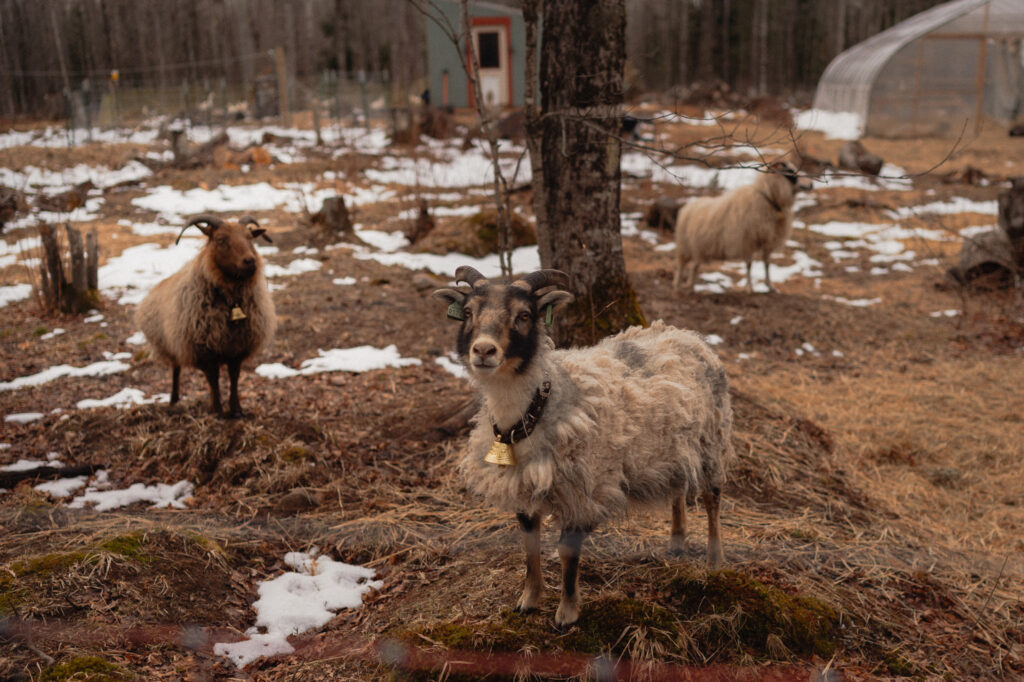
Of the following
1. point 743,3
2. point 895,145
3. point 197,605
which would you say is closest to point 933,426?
point 197,605

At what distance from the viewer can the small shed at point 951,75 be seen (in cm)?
2314

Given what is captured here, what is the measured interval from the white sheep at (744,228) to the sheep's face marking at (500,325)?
26.7ft

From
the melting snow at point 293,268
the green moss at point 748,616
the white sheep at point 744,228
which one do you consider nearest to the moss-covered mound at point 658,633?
the green moss at point 748,616

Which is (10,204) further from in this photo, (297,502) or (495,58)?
(495,58)

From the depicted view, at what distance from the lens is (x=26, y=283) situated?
32.9 feet

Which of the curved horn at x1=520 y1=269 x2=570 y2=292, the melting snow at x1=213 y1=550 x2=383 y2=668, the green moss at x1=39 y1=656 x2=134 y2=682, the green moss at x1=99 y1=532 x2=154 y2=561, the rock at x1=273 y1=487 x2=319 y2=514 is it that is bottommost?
the melting snow at x1=213 y1=550 x2=383 y2=668

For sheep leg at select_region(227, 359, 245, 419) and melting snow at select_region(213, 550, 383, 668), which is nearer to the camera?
melting snow at select_region(213, 550, 383, 668)

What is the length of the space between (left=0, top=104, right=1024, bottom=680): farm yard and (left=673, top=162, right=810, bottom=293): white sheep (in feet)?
2.37

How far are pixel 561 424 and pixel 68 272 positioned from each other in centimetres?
848

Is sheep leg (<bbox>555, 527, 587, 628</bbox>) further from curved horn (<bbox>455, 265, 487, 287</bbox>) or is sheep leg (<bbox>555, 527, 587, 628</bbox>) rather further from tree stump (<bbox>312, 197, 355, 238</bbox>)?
tree stump (<bbox>312, 197, 355, 238</bbox>)

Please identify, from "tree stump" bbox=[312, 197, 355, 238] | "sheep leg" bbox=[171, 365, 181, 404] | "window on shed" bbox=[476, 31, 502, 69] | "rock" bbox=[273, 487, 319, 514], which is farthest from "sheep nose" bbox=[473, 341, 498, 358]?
"window on shed" bbox=[476, 31, 502, 69]

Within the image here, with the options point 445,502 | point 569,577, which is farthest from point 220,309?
point 569,577

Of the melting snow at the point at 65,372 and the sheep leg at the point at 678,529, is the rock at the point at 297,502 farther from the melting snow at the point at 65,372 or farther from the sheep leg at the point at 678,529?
the melting snow at the point at 65,372

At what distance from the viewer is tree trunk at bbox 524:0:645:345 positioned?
209 inches
